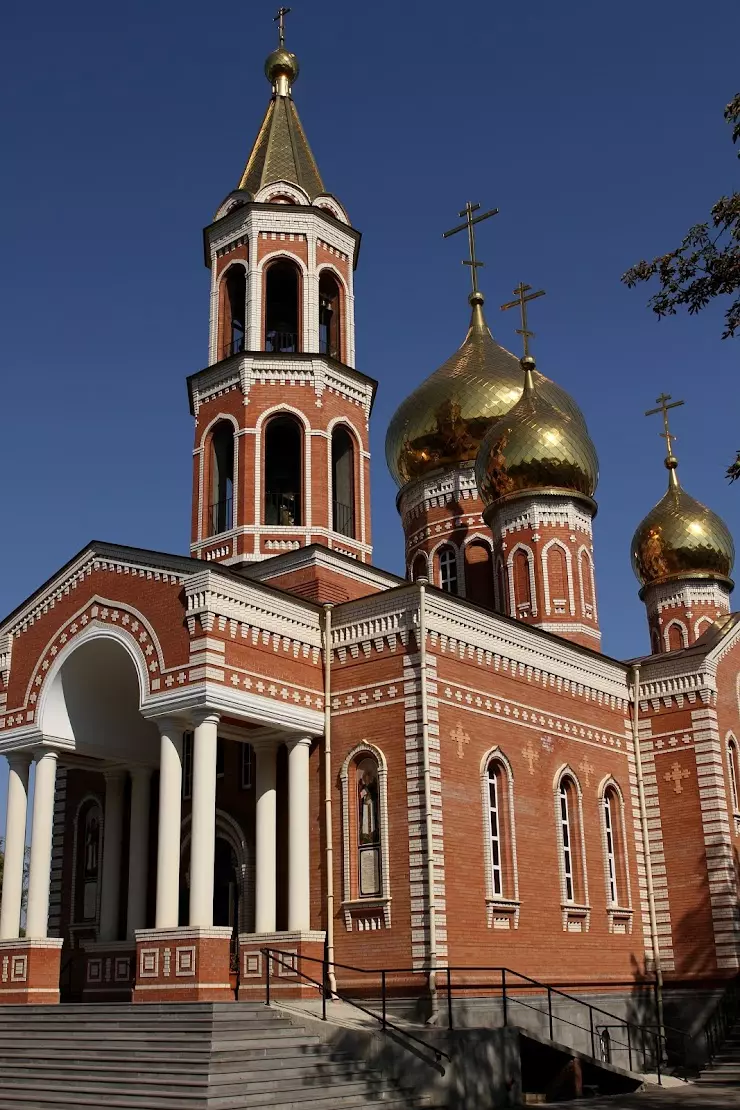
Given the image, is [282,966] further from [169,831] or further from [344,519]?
[344,519]

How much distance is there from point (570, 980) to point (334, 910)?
4.01 meters

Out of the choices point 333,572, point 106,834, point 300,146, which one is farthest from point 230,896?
point 300,146

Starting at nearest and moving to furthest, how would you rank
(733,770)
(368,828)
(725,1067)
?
(368,828) < (725,1067) < (733,770)

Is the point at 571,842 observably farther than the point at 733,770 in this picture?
No

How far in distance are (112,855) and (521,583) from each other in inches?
361

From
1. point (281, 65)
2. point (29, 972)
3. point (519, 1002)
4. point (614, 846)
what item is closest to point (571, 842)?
point (614, 846)

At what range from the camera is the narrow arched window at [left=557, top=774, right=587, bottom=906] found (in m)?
18.4

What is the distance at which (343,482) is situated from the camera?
20.8 meters

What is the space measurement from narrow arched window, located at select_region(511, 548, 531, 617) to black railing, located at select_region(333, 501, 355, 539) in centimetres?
414

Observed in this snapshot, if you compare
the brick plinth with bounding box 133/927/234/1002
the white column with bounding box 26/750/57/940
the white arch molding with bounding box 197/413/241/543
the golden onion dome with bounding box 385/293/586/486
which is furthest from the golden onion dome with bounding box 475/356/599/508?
the brick plinth with bounding box 133/927/234/1002

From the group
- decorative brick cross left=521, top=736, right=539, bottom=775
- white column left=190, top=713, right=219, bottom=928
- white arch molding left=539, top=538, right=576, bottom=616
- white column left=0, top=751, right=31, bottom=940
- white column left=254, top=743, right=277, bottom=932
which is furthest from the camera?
white arch molding left=539, top=538, right=576, bottom=616

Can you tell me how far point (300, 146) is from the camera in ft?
75.5

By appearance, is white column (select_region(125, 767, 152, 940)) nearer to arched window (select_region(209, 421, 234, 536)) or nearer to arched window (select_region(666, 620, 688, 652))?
arched window (select_region(209, 421, 234, 536))

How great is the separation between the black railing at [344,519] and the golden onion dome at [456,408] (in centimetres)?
693
